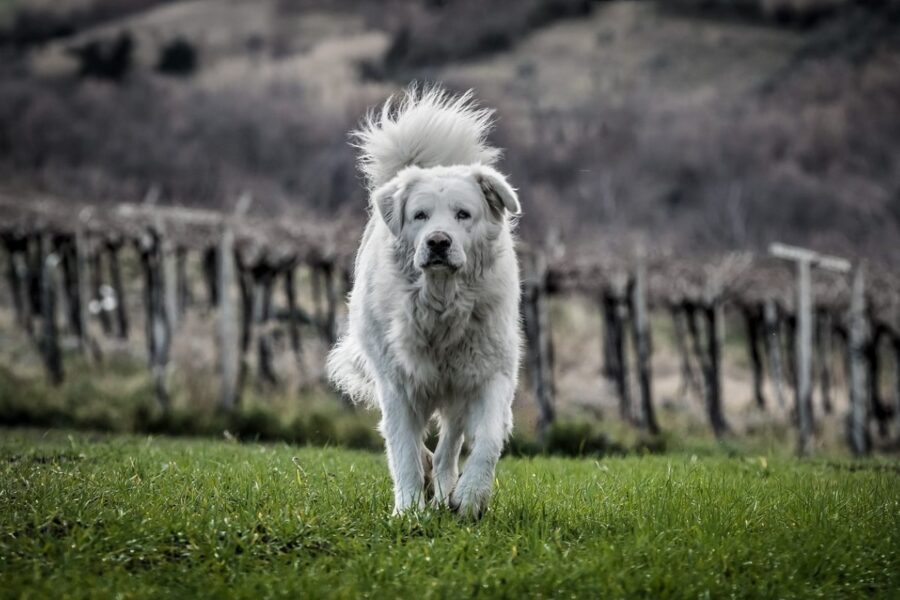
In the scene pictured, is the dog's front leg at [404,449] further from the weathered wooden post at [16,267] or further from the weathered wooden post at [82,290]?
the weathered wooden post at [16,267]

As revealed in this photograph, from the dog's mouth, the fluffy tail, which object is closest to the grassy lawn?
the dog's mouth

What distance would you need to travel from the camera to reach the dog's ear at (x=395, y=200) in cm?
716

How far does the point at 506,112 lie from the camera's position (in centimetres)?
7406

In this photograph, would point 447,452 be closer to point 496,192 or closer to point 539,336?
point 496,192

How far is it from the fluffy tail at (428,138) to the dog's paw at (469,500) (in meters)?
2.85

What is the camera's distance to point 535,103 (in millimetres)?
79562

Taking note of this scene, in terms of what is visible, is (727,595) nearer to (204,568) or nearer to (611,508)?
(611,508)

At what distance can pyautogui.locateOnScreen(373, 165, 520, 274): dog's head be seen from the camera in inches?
264

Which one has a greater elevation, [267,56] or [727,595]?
[267,56]

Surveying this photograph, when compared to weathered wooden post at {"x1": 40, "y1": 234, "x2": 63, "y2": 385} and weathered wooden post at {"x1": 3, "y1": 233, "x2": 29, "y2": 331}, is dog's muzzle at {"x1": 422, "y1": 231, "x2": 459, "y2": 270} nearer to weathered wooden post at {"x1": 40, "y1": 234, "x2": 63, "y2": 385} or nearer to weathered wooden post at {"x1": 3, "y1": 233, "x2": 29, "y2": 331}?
weathered wooden post at {"x1": 40, "y1": 234, "x2": 63, "y2": 385}

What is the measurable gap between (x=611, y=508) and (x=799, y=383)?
652 inches

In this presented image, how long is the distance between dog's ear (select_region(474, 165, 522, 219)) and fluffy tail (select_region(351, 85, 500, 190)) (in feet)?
3.86

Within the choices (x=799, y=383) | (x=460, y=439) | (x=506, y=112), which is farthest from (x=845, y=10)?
(x=460, y=439)

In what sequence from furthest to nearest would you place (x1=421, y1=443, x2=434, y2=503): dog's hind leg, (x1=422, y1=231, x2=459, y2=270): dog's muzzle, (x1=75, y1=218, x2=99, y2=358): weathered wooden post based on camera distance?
(x1=75, y1=218, x2=99, y2=358): weathered wooden post < (x1=421, y1=443, x2=434, y2=503): dog's hind leg < (x1=422, y1=231, x2=459, y2=270): dog's muzzle
